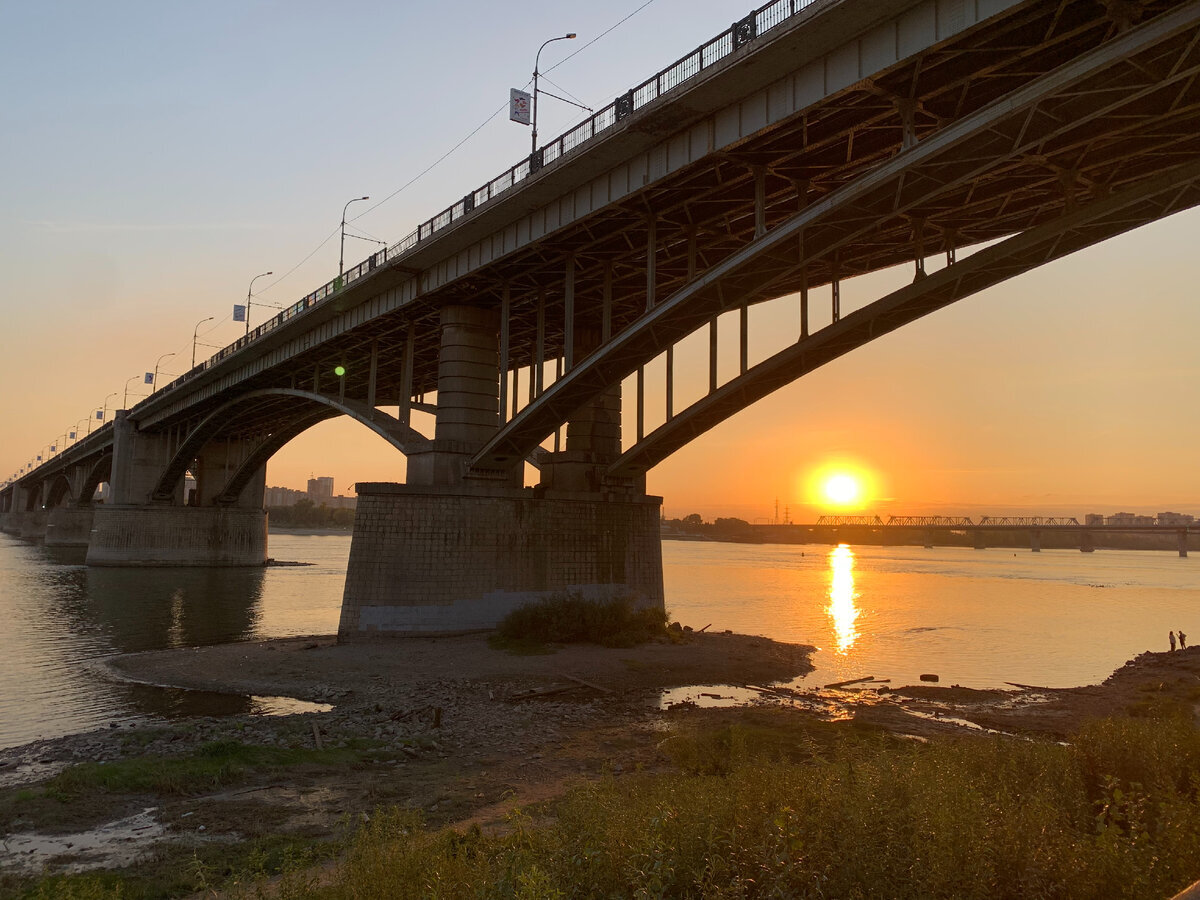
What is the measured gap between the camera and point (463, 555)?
28062 mm

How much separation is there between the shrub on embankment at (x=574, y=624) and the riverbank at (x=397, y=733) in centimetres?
105

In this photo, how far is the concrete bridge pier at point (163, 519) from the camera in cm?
6794

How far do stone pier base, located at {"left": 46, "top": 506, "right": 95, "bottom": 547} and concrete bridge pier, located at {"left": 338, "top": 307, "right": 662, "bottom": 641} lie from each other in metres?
94.0

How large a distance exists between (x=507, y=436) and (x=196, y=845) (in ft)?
61.2

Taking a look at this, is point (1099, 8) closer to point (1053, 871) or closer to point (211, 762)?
point (1053, 871)

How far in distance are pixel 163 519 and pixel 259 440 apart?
36.4 ft

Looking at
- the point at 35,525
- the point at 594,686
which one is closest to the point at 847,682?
the point at 594,686

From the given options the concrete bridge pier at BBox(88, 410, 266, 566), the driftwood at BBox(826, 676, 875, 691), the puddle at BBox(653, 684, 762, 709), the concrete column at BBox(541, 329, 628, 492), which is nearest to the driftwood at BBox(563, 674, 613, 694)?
the puddle at BBox(653, 684, 762, 709)

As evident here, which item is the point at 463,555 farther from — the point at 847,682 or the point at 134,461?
the point at 134,461

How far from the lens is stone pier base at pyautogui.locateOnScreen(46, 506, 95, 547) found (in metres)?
103

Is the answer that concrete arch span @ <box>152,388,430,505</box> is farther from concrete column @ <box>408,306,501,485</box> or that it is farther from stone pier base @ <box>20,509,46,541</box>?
stone pier base @ <box>20,509,46,541</box>

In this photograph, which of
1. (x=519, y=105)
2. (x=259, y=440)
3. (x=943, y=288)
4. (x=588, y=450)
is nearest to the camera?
(x=943, y=288)

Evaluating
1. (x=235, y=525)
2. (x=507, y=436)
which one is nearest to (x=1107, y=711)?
(x=507, y=436)

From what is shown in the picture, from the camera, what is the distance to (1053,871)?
225 inches
